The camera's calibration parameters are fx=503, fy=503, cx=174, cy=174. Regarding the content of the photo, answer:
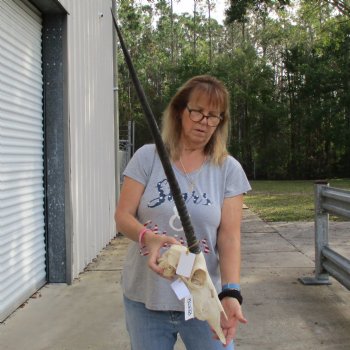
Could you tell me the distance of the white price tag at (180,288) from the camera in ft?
5.62

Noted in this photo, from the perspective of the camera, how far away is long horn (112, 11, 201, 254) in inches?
58.2

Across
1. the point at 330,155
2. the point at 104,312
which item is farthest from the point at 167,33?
the point at 104,312

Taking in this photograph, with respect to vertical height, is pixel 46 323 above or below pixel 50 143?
below

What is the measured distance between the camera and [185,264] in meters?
1.68

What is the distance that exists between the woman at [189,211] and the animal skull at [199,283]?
0.23 m

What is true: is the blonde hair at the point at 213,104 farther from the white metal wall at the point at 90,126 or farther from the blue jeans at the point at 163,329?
the white metal wall at the point at 90,126

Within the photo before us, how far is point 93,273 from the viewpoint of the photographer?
6.39 m

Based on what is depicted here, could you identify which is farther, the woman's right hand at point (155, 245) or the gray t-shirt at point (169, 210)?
the gray t-shirt at point (169, 210)

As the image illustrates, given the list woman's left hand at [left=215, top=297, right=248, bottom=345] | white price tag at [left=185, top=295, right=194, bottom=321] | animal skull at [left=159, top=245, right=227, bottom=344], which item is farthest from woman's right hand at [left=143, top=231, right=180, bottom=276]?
woman's left hand at [left=215, top=297, right=248, bottom=345]

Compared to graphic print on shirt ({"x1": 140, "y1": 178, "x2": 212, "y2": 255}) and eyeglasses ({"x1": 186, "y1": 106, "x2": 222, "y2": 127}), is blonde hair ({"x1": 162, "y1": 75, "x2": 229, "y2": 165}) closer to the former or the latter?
eyeglasses ({"x1": 186, "y1": 106, "x2": 222, "y2": 127})

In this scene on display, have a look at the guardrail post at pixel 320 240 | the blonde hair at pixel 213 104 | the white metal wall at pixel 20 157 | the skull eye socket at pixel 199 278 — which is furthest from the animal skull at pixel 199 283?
the guardrail post at pixel 320 240

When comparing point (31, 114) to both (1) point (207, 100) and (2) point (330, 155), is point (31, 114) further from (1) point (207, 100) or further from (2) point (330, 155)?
(2) point (330, 155)

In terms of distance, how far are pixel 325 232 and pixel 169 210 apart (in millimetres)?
4176

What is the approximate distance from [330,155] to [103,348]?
36966 mm
